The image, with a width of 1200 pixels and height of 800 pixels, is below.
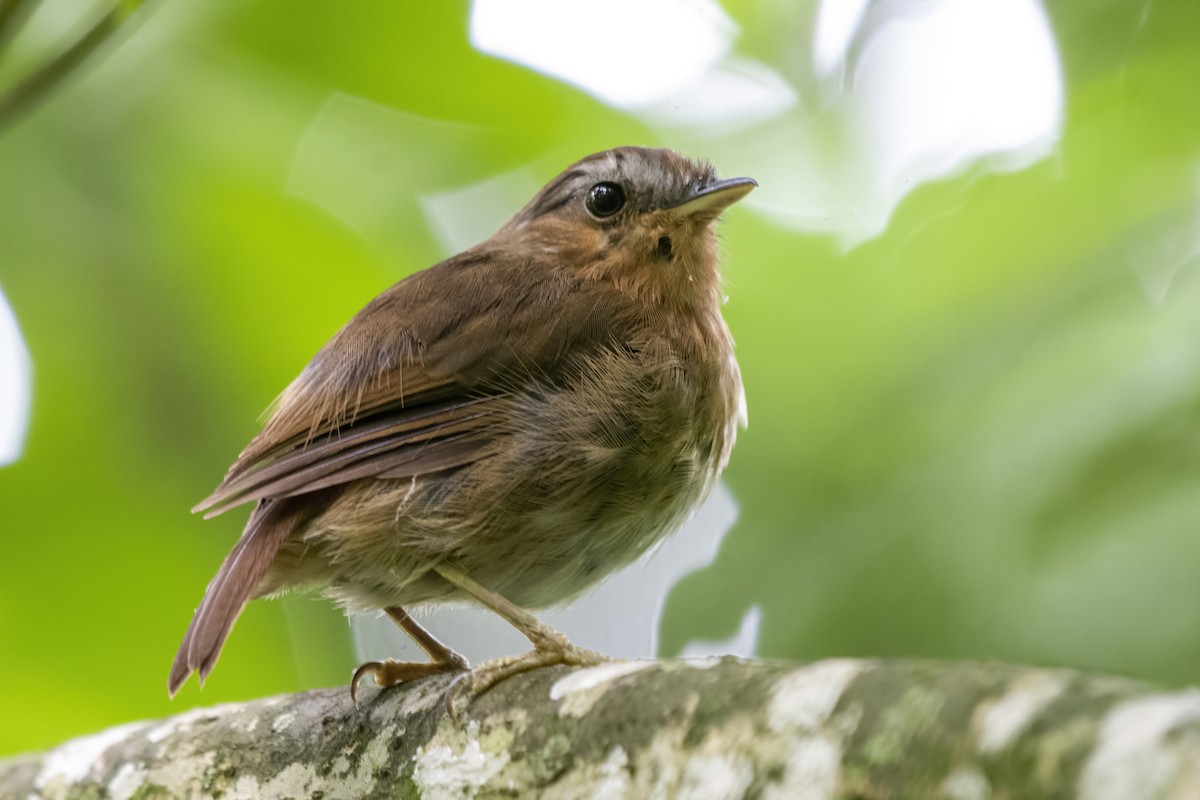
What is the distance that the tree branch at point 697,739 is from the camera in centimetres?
123

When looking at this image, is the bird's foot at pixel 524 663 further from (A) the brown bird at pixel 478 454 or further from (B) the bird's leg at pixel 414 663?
(B) the bird's leg at pixel 414 663

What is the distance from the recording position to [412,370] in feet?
9.69

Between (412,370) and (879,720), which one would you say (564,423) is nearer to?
(412,370)

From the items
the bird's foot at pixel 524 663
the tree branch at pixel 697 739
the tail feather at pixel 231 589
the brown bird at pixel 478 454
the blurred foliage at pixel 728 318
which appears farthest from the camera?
the brown bird at pixel 478 454

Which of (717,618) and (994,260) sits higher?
(994,260)

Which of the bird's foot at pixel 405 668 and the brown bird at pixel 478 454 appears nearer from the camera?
the brown bird at pixel 478 454

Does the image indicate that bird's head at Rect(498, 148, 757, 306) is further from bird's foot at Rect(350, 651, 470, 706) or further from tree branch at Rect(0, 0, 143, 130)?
tree branch at Rect(0, 0, 143, 130)

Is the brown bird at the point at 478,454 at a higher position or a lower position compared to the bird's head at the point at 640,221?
lower

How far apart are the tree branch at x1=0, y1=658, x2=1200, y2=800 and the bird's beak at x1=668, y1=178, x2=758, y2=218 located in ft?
5.30

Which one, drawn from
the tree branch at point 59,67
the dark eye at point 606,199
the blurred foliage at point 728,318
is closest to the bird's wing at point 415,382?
the dark eye at point 606,199

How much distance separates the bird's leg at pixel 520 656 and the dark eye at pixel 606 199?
122 cm

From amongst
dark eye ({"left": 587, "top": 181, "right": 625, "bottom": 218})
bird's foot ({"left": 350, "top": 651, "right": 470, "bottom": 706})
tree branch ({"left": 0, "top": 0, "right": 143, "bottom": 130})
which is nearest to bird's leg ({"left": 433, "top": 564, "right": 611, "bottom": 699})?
bird's foot ({"left": 350, "top": 651, "right": 470, "bottom": 706})

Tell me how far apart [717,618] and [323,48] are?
200cm

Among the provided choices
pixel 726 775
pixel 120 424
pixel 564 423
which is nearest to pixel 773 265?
pixel 564 423
